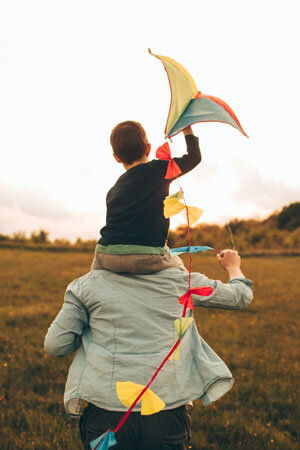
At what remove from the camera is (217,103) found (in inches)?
74.4

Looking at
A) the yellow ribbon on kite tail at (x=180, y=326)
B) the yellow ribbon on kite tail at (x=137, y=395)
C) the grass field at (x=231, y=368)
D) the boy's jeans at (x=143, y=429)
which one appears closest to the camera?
the yellow ribbon on kite tail at (x=137, y=395)

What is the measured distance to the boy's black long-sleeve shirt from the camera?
1894 millimetres

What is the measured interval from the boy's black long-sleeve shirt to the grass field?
Answer: 1301mm

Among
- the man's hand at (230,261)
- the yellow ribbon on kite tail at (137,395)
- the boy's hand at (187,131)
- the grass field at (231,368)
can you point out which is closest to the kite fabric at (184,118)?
the boy's hand at (187,131)

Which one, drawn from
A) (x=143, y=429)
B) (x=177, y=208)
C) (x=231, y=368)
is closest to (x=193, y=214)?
(x=177, y=208)

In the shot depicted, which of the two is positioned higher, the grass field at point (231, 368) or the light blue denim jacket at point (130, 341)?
the light blue denim jacket at point (130, 341)

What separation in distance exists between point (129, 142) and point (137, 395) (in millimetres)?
1148

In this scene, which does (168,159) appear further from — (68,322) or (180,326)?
(68,322)

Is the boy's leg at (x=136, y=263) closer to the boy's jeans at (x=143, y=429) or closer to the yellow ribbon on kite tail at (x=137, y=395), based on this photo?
the yellow ribbon on kite tail at (x=137, y=395)

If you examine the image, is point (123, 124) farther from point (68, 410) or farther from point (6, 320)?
point (6, 320)

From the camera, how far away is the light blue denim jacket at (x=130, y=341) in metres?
1.89

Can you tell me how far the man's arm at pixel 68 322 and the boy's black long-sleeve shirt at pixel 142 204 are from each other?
32 cm

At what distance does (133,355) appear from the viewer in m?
1.90

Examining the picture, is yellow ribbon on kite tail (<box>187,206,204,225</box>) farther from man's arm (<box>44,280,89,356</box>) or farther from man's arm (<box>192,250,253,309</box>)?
man's arm (<box>44,280,89,356</box>)
